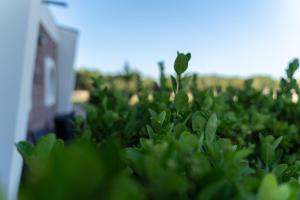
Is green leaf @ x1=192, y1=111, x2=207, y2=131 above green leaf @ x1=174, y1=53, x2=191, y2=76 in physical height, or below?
below

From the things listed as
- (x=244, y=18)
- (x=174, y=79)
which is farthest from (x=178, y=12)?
(x=174, y=79)

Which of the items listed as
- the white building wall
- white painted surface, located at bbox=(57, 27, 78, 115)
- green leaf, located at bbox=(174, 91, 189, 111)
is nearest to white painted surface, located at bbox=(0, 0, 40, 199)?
the white building wall

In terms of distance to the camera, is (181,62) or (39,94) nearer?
(181,62)

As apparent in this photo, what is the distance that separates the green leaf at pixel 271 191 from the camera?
2.67 ft

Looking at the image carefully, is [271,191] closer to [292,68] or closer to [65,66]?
[292,68]

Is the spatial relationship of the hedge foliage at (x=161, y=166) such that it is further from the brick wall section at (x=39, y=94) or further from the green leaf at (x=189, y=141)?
the brick wall section at (x=39, y=94)

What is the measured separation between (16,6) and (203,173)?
3750mm

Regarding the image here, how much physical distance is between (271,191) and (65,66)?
11344mm


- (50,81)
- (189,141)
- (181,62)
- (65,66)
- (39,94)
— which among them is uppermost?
(181,62)

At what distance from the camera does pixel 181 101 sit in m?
1.52

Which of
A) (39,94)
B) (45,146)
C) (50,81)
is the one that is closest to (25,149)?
(45,146)

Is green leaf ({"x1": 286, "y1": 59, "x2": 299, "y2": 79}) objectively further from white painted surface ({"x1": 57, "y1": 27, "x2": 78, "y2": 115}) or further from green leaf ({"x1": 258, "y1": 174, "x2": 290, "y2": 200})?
white painted surface ({"x1": 57, "y1": 27, "x2": 78, "y2": 115})

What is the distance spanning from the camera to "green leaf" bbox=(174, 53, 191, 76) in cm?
146

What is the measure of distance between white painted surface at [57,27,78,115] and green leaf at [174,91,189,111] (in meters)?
10.2
